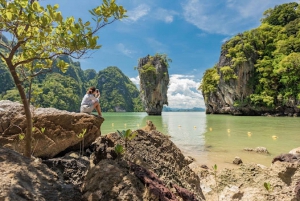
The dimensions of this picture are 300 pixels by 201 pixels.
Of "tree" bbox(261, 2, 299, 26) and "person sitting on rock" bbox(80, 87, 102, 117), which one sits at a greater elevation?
"tree" bbox(261, 2, 299, 26)

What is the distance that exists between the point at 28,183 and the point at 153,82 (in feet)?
162

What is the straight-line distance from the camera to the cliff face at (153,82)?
50375 millimetres

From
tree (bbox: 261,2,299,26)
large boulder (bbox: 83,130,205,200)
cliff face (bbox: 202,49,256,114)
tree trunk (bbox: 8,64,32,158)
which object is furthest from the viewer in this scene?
tree (bbox: 261,2,299,26)

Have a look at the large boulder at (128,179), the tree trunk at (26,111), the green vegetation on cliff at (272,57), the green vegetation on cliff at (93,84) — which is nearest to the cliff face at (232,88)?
the green vegetation on cliff at (272,57)

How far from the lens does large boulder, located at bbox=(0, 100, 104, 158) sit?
3590 millimetres

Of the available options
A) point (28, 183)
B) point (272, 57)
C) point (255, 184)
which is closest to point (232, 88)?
point (272, 57)

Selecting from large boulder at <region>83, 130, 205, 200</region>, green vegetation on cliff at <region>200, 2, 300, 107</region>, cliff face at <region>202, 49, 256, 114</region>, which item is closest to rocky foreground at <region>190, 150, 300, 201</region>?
large boulder at <region>83, 130, 205, 200</region>

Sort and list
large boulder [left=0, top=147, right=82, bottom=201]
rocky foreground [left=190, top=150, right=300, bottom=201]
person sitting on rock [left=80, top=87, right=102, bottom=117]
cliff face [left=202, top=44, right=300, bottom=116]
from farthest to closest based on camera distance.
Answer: cliff face [left=202, top=44, right=300, bottom=116], person sitting on rock [left=80, top=87, right=102, bottom=117], rocky foreground [left=190, top=150, right=300, bottom=201], large boulder [left=0, top=147, right=82, bottom=201]

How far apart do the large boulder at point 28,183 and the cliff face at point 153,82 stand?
4819 centimetres

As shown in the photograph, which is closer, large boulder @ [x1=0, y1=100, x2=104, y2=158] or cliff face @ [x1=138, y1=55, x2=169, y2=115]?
large boulder @ [x1=0, y1=100, x2=104, y2=158]

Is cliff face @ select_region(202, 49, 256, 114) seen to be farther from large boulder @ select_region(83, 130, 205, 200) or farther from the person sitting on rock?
large boulder @ select_region(83, 130, 205, 200)

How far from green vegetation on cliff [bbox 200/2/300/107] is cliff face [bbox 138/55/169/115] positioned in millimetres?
14197

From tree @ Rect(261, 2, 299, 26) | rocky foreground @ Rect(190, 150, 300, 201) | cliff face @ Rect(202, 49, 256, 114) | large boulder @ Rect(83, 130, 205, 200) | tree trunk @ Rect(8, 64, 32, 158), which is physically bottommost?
rocky foreground @ Rect(190, 150, 300, 201)

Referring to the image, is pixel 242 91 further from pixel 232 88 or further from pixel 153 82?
pixel 153 82
